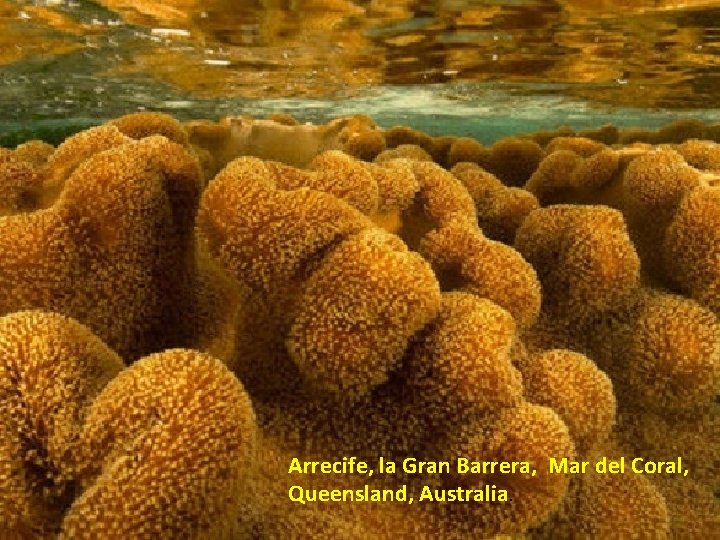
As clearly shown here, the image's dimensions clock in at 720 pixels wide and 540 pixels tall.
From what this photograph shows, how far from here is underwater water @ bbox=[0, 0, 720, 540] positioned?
1.31 metres

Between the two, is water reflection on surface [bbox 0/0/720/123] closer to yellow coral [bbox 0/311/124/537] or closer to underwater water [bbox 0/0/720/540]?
underwater water [bbox 0/0/720/540]

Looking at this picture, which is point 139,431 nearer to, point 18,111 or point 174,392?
point 174,392

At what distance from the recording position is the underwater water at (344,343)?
51.6 inches

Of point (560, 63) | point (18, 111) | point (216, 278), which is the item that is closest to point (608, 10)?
point (560, 63)

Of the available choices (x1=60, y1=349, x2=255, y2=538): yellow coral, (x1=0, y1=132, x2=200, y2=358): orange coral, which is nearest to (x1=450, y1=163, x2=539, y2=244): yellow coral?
(x1=0, y1=132, x2=200, y2=358): orange coral

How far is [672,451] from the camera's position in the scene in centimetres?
239

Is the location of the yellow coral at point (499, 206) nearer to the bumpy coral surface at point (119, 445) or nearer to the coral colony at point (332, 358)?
the coral colony at point (332, 358)

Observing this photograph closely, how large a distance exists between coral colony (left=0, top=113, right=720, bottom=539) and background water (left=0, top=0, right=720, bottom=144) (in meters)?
4.74

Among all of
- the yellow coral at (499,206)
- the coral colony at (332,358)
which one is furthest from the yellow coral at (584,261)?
the yellow coral at (499,206)

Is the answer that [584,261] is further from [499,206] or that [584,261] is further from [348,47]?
[348,47]

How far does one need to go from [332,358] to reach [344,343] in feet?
0.16

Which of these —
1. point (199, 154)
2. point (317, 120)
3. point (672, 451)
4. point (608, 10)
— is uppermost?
point (608, 10)

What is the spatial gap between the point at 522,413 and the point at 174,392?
88cm

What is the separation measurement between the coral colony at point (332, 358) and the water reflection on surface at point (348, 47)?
15.6 ft
